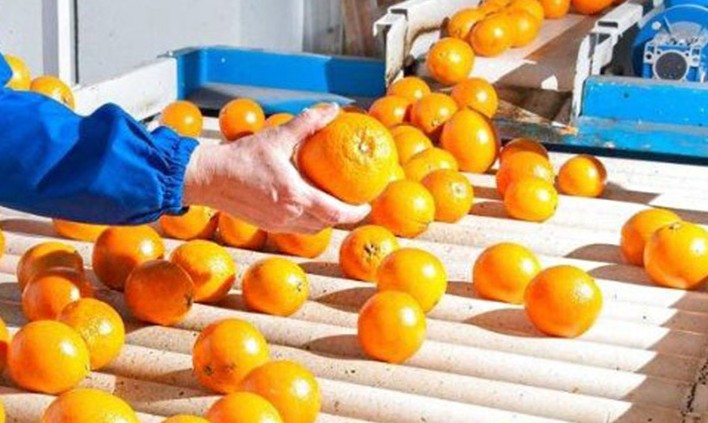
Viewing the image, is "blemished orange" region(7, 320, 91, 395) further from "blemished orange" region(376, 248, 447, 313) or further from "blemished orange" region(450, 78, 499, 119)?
"blemished orange" region(450, 78, 499, 119)

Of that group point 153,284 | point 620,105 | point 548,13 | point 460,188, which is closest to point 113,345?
point 153,284

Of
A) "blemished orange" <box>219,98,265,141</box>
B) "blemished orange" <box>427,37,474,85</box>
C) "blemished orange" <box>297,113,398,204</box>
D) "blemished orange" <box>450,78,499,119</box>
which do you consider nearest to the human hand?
"blemished orange" <box>297,113,398,204</box>

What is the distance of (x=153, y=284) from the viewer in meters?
2.48

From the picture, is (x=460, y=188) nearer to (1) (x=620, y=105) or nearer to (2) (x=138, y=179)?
(1) (x=620, y=105)

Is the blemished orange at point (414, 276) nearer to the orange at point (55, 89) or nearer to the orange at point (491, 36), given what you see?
the orange at point (55, 89)

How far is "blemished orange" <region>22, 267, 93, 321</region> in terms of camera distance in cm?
245

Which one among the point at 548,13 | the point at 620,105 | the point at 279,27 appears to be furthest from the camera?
the point at 279,27

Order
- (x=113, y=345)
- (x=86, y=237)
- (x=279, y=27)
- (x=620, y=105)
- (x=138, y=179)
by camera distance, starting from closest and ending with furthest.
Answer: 1. (x=138, y=179)
2. (x=113, y=345)
3. (x=86, y=237)
4. (x=620, y=105)
5. (x=279, y=27)

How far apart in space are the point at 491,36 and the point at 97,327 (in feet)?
7.05

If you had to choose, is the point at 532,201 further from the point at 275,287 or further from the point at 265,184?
the point at 265,184

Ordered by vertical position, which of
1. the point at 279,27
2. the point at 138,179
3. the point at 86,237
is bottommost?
the point at 279,27

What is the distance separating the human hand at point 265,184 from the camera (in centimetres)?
194

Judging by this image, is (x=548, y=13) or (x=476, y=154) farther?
(x=548, y=13)

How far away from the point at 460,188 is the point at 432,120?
51 centimetres
